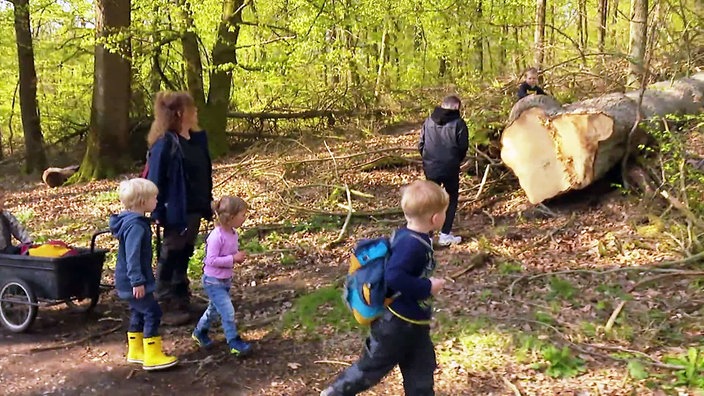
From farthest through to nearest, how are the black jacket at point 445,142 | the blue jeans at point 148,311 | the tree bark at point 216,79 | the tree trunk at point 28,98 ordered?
1. the tree trunk at point 28,98
2. the tree bark at point 216,79
3. the black jacket at point 445,142
4. the blue jeans at point 148,311

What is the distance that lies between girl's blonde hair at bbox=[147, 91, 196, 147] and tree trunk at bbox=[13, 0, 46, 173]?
1316 centimetres

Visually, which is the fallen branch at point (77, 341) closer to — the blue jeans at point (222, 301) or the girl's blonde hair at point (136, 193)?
the blue jeans at point (222, 301)

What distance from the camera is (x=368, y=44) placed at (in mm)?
16672

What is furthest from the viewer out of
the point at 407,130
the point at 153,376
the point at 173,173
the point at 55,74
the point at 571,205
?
the point at 55,74

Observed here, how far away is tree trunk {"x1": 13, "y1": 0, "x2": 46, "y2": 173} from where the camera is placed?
16094 millimetres

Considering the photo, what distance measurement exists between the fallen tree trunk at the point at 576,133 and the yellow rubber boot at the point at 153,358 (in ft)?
15.6

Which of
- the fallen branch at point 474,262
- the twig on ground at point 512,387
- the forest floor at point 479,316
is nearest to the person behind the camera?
the twig on ground at point 512,387

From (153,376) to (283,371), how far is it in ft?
3.23

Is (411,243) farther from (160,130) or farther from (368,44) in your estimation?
(368,44)

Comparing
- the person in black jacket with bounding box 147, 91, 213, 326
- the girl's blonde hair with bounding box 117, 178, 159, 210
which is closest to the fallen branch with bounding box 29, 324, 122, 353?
the person in black jacket with bounding box 147, 91, 213, 326

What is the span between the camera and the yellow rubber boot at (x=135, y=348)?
4.84 metres

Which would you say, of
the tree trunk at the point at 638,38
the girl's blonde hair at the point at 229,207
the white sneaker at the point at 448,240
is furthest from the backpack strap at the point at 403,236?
the tree trunk at the point at 638,38

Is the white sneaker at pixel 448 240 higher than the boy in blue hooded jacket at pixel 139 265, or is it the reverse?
the boy in blue hooded jacket at pixel 139 265

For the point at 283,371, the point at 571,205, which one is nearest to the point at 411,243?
the point at 283,371
